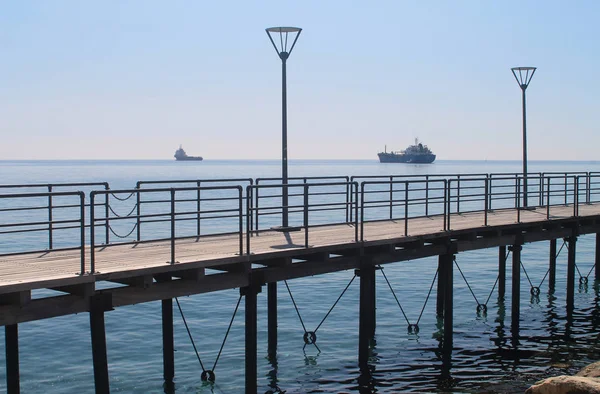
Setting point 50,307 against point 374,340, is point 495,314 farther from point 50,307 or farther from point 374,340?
point 50,307

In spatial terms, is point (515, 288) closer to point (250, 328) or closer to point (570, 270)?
point (570, 270)

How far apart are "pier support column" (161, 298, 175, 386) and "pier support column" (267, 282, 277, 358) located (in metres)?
2.43

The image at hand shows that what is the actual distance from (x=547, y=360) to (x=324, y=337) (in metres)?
5.13

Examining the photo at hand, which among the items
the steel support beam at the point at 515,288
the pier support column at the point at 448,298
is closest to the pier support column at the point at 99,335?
the pier support column at the point at 448,298

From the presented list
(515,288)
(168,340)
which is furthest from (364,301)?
(515,288)

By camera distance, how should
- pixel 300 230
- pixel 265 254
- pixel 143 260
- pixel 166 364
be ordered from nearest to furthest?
pixel 143 260
pixel 265 254
pixel 166 364
pixel 300 230

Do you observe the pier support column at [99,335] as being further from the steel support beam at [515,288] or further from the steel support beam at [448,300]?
the steel support beam at [515,288]

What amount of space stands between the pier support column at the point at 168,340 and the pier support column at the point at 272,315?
243 centimetres

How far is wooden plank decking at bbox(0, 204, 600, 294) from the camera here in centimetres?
991

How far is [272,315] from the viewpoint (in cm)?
1633

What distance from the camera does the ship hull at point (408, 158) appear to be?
159625 millimetres

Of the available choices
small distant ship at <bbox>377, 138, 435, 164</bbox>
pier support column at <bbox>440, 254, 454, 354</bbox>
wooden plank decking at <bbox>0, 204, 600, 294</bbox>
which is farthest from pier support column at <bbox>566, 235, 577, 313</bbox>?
small distant ship at <bbox>377, 138, 435, 164</bbox>

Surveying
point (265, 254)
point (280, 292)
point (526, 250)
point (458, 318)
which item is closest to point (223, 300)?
point (280, 292)

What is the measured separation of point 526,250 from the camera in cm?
3725
